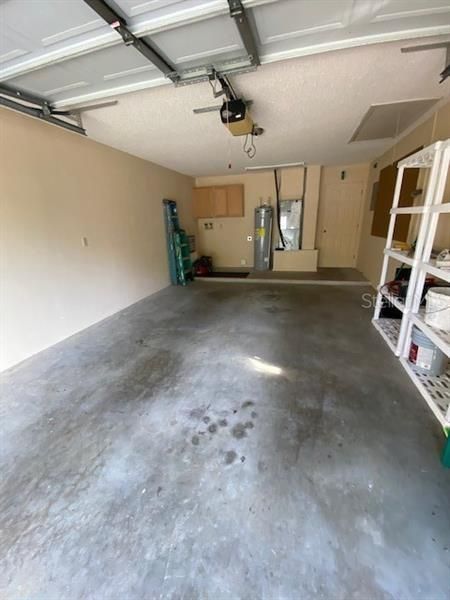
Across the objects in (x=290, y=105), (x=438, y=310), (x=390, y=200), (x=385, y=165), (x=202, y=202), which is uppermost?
(x=290, y=105)

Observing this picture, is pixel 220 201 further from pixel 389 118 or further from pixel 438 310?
pixel 438 310

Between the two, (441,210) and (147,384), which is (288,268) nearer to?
(441,210)

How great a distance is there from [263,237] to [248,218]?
0.76 meters

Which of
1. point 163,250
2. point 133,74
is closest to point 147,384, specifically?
point 133,74

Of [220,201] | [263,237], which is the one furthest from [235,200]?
[263,237]

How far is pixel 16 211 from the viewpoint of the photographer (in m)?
2.57

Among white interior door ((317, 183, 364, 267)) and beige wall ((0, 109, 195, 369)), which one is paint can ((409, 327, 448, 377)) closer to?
beige wall ((0, 109, 195, 369))

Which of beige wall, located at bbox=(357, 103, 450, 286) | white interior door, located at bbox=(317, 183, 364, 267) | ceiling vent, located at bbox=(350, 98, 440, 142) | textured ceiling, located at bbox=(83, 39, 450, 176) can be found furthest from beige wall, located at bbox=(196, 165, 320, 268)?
ceiling vent, located at bbox=(350, 98, 440, 142)

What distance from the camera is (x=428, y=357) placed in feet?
7.30

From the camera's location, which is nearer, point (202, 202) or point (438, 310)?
point (438, 310)

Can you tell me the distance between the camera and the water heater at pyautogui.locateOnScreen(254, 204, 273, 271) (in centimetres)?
619

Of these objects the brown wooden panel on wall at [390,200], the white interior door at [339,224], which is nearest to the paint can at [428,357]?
the brown wooden panel on wall at [390,200]

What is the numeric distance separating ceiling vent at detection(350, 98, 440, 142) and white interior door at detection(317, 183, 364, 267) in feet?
7.41

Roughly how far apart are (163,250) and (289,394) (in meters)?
4.13
